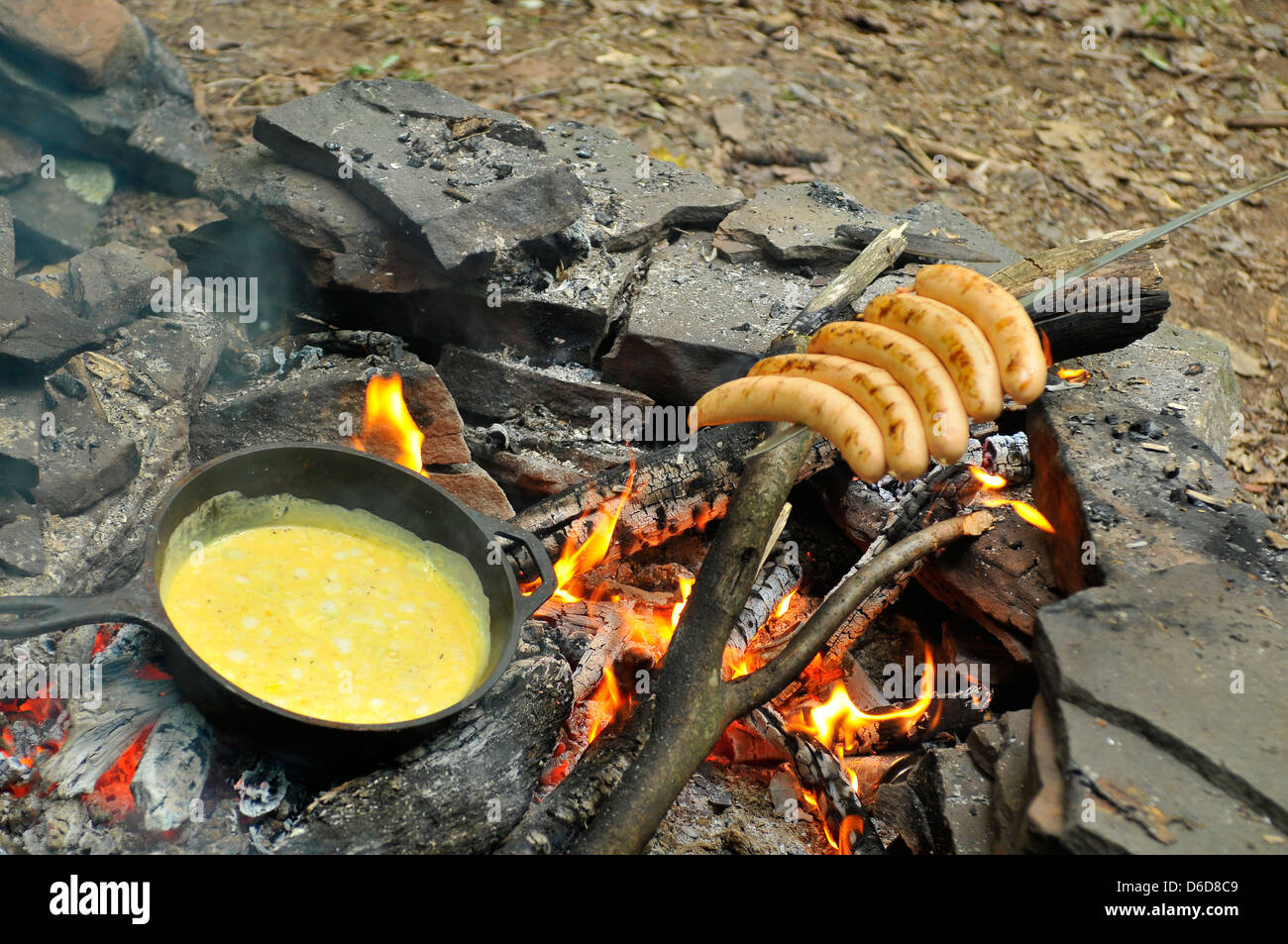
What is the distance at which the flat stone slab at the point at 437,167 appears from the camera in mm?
4199

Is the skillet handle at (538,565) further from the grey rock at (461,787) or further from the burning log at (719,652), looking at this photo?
the burning log at (719,652)

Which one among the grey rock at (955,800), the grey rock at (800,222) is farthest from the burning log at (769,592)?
the grey rock at (800,222)

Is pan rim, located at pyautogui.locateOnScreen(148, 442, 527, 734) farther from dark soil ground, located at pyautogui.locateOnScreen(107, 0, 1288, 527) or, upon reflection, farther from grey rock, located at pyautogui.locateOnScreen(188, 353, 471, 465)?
dark soil ground, located at pyautogui.locateOnScreen(107, 0, 1288, 527)

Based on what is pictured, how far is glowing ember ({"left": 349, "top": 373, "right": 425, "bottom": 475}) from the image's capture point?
13.2ft

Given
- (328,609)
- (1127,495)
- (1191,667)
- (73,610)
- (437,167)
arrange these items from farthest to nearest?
(437,167) → (1127,495) → (328,609) → (1191,667) → (73,610)

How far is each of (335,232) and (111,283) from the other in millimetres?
973

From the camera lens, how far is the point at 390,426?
4047 millimetres

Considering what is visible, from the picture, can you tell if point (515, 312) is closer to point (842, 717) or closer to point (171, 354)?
point (171, 354)

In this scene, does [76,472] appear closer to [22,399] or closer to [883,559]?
[22,399]

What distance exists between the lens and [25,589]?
10.6 ft

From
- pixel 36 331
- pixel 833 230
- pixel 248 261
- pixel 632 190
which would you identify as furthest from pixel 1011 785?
pixel 248 261

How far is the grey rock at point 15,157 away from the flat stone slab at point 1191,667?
216 inches

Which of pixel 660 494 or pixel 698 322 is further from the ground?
pixel 698 322
